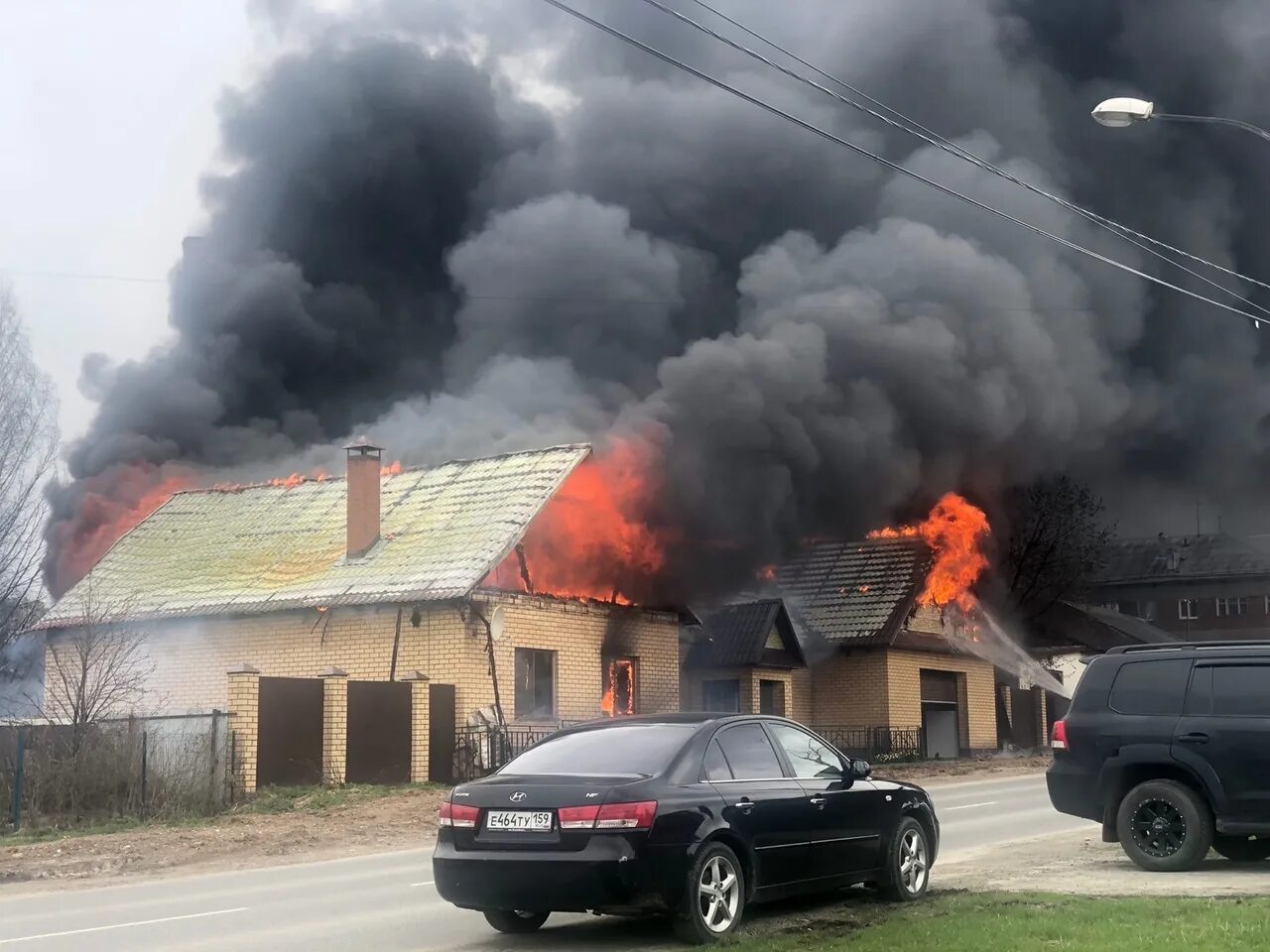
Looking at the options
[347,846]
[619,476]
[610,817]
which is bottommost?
[347,846]

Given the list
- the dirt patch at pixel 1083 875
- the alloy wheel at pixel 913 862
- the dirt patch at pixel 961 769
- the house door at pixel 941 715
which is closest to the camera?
the alloy wheel at pixel 913 862

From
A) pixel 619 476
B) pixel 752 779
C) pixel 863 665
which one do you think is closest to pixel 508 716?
pixel 619 476

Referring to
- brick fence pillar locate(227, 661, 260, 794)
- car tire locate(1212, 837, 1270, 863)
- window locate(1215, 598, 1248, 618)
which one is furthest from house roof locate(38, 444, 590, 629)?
window locate(1215, 598, 1248, 618)

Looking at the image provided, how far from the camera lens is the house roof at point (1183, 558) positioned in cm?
7869

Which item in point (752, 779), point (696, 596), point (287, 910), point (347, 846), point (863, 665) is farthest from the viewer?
point (863, 665)

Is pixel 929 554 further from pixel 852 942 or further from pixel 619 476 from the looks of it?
pixel 852 942

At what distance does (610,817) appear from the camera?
8.18m

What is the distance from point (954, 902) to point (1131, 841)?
2.54m

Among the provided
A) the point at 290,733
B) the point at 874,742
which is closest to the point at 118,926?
the point at 290,733

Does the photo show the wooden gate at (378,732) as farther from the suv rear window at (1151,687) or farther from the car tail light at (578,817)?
the car tail light at (578,817)

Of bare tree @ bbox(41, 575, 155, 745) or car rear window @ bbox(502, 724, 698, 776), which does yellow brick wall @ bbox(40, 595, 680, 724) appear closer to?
bare tree @ bbox(41, 575, 155, 745)

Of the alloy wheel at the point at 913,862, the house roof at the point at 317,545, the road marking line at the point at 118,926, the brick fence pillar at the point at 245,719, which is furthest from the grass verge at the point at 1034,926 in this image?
the house roof at the point at 317,545

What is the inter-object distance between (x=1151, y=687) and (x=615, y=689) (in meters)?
16.8

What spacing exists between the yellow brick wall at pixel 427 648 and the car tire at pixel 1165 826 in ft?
47.2
